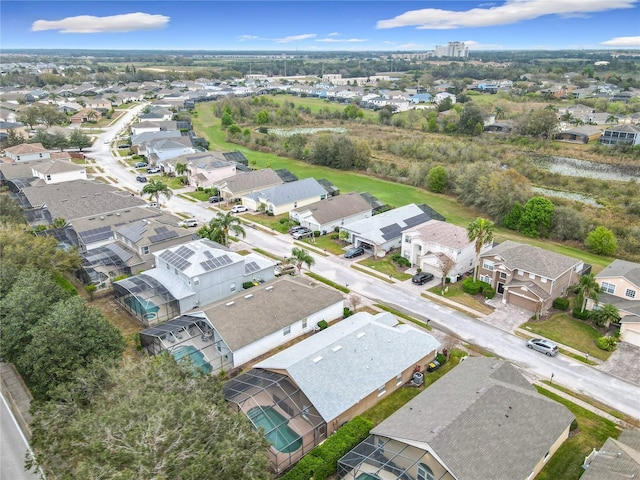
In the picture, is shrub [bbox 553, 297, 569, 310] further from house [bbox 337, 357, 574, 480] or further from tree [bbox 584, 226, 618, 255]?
house [bbox 337, 357, 574, 480]

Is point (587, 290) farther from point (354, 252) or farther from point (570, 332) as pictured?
point (354, 252)

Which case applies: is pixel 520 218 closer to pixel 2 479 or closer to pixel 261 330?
pixel 261 330

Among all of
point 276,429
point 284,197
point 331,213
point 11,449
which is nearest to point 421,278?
point 331,213

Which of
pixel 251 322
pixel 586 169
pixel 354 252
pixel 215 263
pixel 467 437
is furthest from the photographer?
pixel 586 169

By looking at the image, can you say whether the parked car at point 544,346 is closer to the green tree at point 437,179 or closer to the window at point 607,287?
the window at point 607,287

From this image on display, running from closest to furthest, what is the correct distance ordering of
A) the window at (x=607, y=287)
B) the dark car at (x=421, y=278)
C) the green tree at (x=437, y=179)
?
the window at (x=607, y=287), the dark car at (x=421, y=278), the green tree at (x=437, y=179)

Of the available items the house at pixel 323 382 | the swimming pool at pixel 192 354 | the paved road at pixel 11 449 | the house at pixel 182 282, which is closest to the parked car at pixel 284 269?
the house at pixel 182 282
